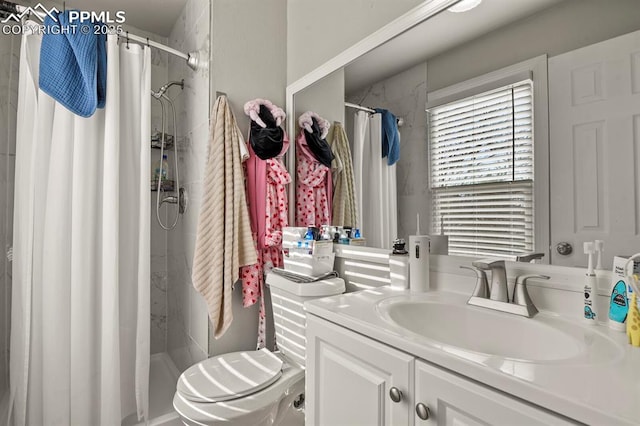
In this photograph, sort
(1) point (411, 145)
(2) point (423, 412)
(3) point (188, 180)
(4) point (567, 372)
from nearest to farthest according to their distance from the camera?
(4) point (567, 372), (2) point (423, 412), (1) point (411, 145), (3) point (188, 180)

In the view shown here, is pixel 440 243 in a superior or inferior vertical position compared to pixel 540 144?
inferior

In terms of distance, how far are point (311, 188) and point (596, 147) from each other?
1.26 metres

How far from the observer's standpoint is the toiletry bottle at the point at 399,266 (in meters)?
1.26

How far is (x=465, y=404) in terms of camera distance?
0.65m

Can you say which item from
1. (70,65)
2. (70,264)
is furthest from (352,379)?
(70,65)

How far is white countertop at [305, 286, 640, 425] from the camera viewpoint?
19.8 inches

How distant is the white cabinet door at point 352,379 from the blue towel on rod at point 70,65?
147 centimetres

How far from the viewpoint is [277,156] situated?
6.05 ft

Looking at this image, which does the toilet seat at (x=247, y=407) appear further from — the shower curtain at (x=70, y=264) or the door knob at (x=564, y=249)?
the door knob at (x=564, y=249)

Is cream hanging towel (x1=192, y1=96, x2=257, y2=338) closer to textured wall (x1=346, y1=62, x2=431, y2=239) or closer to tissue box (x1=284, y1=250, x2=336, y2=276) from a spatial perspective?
tissue box (x1=284, y1=250, x2=336, y2=276)

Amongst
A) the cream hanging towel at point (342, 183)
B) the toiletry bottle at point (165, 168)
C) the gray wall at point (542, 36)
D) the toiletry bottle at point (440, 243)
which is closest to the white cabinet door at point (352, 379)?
the toiletry bottle at point (440, 243)

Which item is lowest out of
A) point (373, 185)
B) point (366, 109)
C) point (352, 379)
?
point (352, 379)

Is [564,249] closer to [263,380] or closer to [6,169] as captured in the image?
[263,380]

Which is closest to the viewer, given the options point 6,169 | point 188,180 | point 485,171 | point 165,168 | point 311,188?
point 485,171
